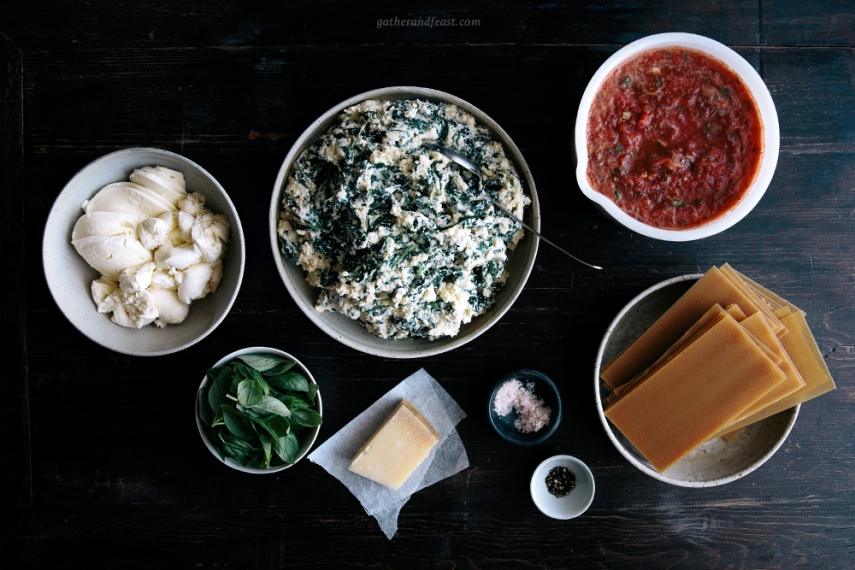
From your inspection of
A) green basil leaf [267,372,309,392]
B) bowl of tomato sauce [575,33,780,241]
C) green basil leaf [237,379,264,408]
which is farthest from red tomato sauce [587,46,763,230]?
green basil leaf [237,379,264,408]

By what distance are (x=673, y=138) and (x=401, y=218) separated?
902 mm

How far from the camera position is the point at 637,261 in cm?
217

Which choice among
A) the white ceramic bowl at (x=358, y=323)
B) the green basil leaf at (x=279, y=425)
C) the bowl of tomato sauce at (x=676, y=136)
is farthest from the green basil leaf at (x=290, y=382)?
the bowl of tomato sauce at (x=676, y=136)

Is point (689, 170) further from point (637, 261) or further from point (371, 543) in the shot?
point (371, 543)

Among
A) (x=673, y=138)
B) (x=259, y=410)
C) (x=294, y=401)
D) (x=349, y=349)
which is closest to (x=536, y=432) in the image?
(x=349, y=349)

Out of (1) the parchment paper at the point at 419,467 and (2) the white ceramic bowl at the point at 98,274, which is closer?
(2) the white ceramic bowl at the point at 98,274

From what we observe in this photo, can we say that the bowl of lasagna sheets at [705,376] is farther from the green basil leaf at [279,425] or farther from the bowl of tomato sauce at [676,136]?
the green basil leaf at [279,425]

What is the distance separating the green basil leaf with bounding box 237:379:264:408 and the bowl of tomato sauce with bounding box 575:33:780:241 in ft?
4.08

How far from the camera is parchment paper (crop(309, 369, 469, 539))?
2.19 metres

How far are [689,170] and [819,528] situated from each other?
1534 millimetres

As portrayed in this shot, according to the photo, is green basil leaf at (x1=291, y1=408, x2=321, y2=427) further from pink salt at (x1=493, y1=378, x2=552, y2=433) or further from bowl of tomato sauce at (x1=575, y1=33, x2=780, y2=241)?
bowl of tomato sauce at (x1=575, y1=33, x2=780, y2=241)

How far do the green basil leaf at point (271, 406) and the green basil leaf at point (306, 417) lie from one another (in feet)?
0.23

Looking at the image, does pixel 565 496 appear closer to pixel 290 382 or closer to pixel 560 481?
pixel 560 481

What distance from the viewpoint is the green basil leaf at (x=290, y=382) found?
200 centimetres
